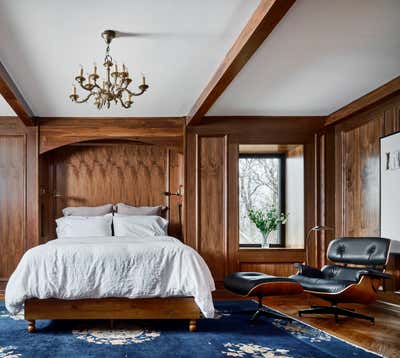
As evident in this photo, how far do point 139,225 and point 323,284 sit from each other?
8.57 feet

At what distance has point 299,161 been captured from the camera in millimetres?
6402

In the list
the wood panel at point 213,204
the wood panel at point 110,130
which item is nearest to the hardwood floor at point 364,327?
the wood panel at point 213,204

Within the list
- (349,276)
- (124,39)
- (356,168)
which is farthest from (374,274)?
(124,39)

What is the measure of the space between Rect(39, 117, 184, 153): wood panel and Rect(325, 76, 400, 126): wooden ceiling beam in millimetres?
1956

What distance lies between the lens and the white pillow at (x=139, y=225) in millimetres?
6070

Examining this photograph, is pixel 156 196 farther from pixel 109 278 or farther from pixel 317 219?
pixel 109 278

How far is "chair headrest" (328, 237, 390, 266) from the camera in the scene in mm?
4502

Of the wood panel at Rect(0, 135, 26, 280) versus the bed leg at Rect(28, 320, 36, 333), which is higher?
the wood panel at Rect(0, 135, 26, 280)

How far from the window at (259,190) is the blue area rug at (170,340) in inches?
85.9

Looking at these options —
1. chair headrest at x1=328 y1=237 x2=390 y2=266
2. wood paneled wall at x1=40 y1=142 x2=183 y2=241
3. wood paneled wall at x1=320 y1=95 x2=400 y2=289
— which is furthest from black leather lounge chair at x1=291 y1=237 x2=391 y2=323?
wood paneled wall at x1=40 y1=142 x2=183 y2=241

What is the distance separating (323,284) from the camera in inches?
173

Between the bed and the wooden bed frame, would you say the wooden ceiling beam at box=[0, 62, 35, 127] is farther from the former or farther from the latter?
the wooden bed frame

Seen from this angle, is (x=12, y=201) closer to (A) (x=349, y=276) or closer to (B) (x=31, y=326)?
(B) (x=31, y=326)

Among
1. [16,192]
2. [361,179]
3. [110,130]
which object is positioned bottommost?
[16,192]
